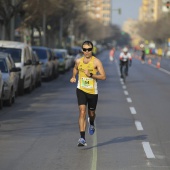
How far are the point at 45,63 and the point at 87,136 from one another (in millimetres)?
21705

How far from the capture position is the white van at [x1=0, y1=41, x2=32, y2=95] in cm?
2440

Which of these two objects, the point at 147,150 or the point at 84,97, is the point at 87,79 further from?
the point at 147,150

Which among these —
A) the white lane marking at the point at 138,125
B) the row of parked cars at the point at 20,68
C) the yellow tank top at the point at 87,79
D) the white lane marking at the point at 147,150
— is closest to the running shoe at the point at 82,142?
the yellow tank top at the point at 87,79

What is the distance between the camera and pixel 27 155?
1077 centimetres

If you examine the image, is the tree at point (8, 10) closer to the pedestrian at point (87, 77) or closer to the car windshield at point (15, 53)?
the car windshield at point (15, 53)

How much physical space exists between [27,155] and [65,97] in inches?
514

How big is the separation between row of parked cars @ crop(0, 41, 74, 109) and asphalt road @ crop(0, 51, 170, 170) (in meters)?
0.58

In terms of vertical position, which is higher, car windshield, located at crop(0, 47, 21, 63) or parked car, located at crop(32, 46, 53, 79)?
car windshield, located at crop(0, 47, 21, 63)

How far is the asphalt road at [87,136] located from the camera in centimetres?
1007

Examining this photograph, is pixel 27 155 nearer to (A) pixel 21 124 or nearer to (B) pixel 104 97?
(A) pixel 21 124

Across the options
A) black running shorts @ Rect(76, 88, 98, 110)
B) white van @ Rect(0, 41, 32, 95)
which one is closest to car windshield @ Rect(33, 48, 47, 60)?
white van @ Rect(0, 41, 32, 95)

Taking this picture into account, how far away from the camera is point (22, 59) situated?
2569 cm

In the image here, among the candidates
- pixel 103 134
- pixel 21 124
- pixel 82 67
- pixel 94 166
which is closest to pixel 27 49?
pixel 21 124

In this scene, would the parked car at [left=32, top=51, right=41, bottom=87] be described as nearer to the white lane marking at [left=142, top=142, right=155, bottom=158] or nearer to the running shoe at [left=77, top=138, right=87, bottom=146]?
the white lane marking at [left=142, top=142, right=155, bottom=158]
